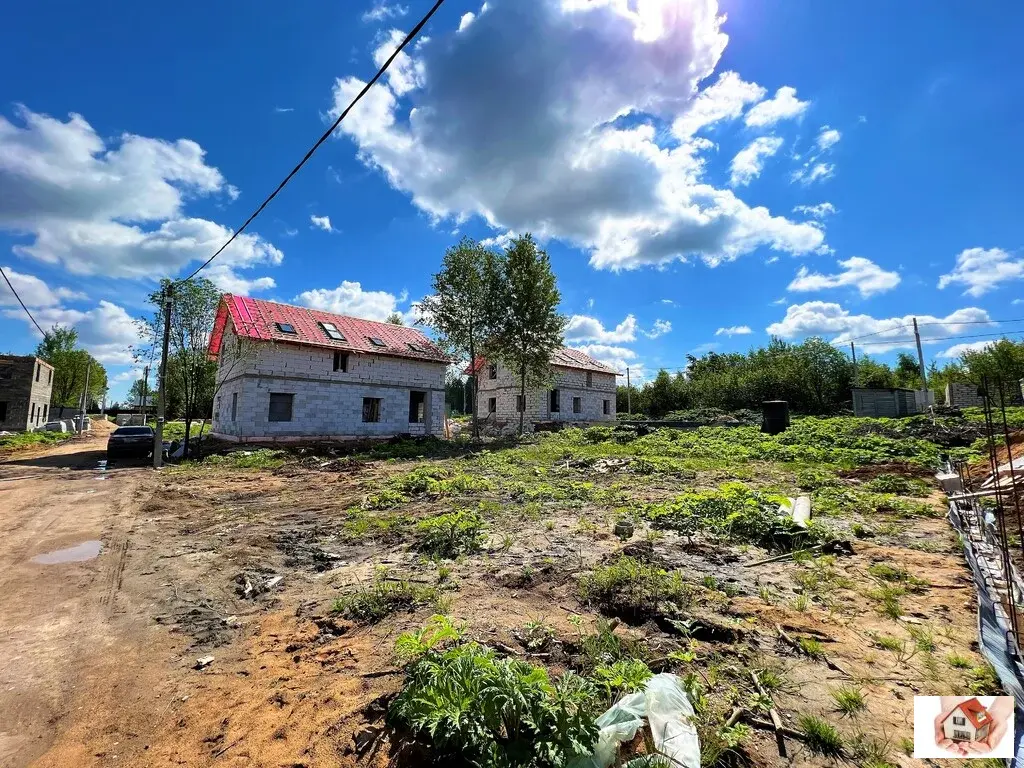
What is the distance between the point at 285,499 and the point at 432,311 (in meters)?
18.5

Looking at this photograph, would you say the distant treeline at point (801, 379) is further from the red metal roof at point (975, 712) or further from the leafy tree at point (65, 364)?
the leafy tree at point (65, 364)

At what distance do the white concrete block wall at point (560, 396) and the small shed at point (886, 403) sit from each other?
1781 cm

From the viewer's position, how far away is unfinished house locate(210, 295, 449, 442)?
821 inches

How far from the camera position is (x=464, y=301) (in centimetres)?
2759

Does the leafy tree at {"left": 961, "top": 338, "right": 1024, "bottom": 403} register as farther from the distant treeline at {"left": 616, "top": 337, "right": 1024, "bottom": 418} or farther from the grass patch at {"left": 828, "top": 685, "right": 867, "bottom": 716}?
the grass patch at {"left": 828, "top": 685, "right": 867, "bottom": 716}

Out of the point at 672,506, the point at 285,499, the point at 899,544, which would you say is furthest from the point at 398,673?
the point at 285,499

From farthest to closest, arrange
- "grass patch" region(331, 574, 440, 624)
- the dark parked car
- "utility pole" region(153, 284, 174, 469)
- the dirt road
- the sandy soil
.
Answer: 1. the dark parked car
2. "utility pole" region(153, 284, 174, 469)
3. "grass patch" region(331, 574, 440, 624)
4. the dirt road
5. the sandy soil

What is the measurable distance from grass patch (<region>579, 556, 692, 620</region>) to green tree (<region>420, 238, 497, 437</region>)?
22971mm

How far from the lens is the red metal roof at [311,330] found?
2164 centimetres

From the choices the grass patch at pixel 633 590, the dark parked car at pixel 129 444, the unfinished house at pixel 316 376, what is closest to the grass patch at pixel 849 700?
the grass patch at pixel 633 590

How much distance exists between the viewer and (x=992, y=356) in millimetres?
39344

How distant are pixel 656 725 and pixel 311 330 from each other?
979 inches

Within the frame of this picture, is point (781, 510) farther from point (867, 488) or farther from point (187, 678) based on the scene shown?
point (187, 678)

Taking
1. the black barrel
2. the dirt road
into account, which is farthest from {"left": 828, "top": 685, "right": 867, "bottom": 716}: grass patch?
the black barrel
